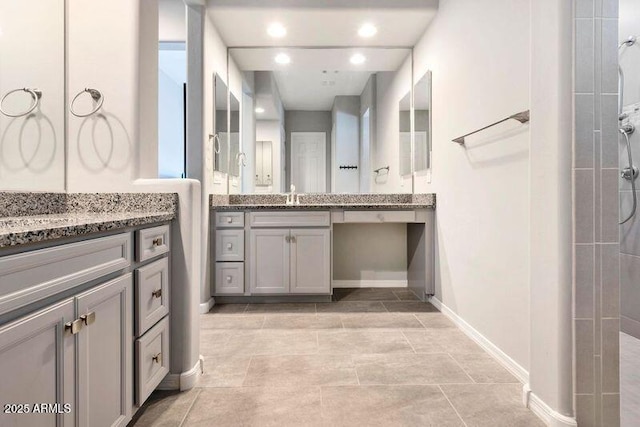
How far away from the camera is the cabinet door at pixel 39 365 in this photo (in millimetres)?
715

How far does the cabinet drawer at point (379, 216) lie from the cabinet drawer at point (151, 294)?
1.74 m

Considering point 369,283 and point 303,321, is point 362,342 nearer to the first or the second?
point 303,321

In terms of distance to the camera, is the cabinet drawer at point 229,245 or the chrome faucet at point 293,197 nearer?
the cabinet drawer at point 229,245

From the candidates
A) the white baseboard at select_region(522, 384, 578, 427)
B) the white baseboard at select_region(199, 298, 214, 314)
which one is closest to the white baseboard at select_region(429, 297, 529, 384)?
the white baseboard at select_region(522, 384, 578, 427)

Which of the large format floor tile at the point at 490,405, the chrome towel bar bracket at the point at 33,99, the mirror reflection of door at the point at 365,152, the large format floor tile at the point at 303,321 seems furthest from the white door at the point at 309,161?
the large format floor tile at the point at 490,405

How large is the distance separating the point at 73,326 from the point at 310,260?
2145 millimetres

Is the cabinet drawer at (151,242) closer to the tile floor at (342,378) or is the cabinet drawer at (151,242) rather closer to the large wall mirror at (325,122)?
the tile floor at (342,378)

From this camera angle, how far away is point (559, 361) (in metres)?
1.26

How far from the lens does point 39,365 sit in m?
0.79

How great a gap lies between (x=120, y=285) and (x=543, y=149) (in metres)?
1.60

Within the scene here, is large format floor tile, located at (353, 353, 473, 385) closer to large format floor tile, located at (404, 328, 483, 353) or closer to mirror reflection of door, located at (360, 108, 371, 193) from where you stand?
large format floor tile, located at (404, 328, 483, 353)

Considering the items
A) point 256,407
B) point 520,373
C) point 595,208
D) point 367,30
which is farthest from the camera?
point 367,30

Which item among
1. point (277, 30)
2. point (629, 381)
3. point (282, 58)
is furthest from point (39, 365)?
point (282, 58)

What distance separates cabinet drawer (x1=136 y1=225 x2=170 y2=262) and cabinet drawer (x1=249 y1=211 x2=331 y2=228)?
142 cm
